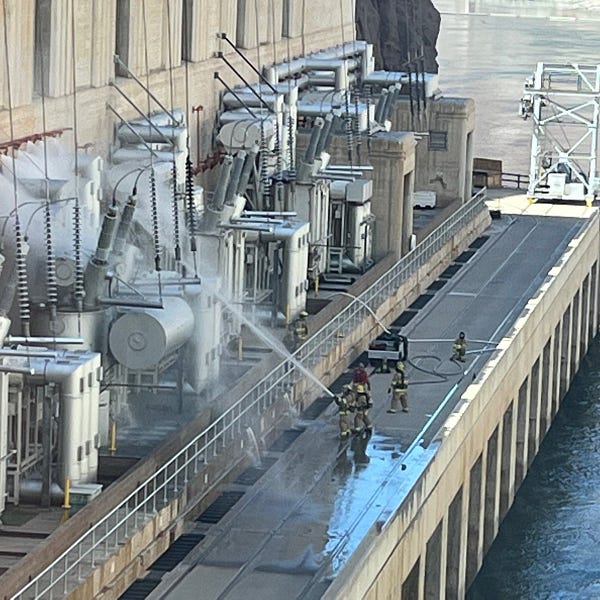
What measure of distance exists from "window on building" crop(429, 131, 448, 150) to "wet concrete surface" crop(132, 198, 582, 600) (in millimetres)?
18665

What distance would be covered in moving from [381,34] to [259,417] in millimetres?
118428

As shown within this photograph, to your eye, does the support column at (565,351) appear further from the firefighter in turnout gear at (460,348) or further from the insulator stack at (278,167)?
the firefighter in turnout gear at (460,348)

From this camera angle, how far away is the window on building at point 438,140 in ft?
286

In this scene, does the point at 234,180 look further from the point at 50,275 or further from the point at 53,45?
the point at 50,275

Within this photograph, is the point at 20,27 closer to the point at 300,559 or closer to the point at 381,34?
the point at 300,559

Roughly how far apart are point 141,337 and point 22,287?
154 inches

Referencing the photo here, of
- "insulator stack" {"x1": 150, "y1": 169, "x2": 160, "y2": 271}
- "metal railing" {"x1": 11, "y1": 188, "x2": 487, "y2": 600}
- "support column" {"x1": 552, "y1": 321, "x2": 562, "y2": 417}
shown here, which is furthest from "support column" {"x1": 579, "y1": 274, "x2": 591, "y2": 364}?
"insulator stack" {"x1": 150, "y1": 169, "x2": 160, "y2": 271}

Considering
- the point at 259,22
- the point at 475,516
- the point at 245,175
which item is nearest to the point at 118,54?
the point at 245,175

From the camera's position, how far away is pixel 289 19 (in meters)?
87.1

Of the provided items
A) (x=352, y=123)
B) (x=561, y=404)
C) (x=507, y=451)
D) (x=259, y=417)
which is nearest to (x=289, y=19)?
(x=352, y=123)

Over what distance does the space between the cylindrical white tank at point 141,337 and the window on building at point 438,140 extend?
4110cm

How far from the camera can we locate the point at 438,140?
87250mm

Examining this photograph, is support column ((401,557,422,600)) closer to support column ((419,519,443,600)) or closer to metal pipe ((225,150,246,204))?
support column ((419,519,443,600))

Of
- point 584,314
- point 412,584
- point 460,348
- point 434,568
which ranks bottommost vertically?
point 434,568
